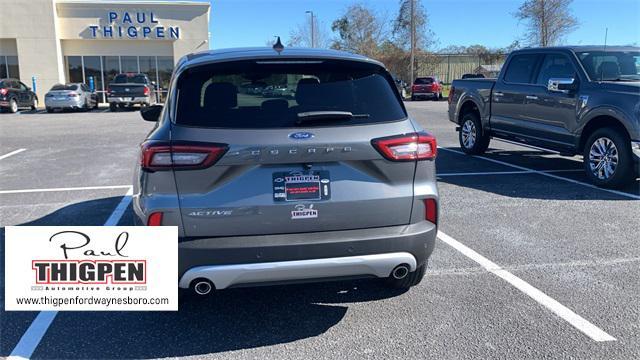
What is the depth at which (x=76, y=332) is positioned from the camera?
351 cm

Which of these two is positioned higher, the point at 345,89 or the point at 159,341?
the point at 345,89

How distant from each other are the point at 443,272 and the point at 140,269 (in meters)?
2.46

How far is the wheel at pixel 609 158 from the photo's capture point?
7383 mm

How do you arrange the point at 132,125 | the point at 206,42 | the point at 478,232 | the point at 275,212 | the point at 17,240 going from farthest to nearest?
the point at 206,42, the point at 132,125, the point at 478,232, the point at 17,240, the point at 275,212

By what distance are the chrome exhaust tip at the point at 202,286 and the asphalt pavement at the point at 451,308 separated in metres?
0.38

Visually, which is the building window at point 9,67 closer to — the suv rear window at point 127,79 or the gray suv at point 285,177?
the suv rear window at point 127,79

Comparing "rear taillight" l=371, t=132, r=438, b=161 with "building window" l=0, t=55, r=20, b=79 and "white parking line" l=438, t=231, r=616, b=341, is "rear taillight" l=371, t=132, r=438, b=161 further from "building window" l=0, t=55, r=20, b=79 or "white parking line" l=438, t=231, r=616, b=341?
"building window" l=0, t=55, r=20, b=79

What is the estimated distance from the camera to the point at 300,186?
10.5ft

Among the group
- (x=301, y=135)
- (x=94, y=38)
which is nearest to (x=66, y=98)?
(x=94, y=38)

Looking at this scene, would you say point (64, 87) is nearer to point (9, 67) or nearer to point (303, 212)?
point (9, 67)

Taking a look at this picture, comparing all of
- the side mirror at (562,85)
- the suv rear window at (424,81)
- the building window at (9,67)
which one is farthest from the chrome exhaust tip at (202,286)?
the building window at (9,67)

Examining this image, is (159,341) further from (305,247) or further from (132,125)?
(132,125)

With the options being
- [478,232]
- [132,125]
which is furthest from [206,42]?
[478,232]

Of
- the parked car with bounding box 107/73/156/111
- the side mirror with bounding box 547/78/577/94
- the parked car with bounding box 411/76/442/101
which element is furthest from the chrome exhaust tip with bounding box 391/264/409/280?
the parked car with bounding box 411/76/442/101
